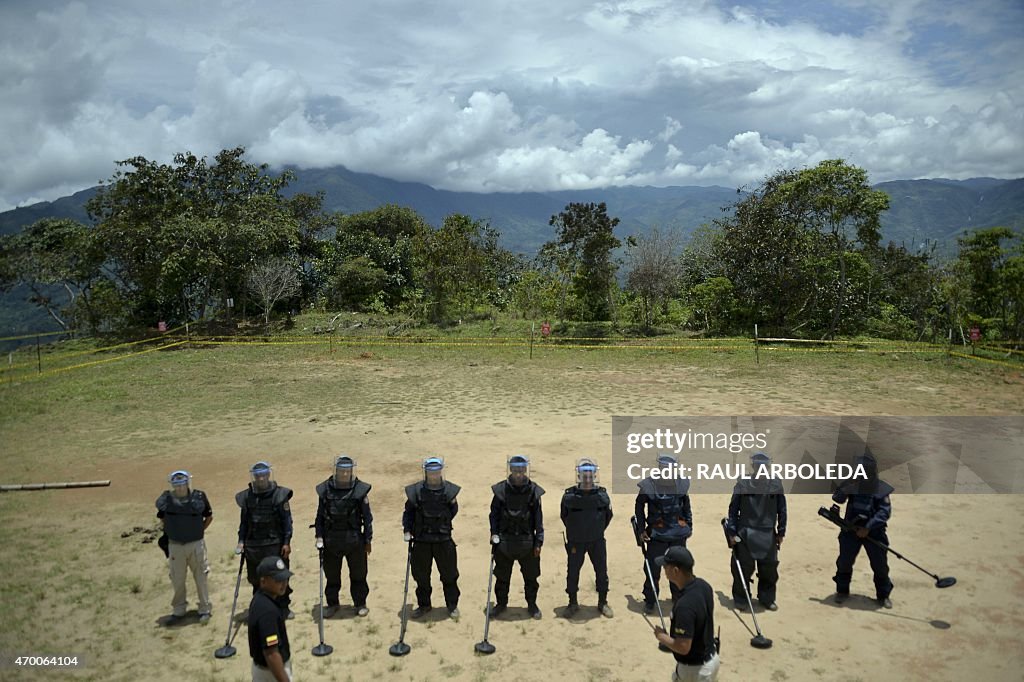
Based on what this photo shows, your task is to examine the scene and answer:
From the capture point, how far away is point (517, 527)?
27.3ft

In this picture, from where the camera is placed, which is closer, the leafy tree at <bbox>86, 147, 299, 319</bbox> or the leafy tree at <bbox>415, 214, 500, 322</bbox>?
the leafy tree at <bbox>86, 147, 299, 319</bbox>

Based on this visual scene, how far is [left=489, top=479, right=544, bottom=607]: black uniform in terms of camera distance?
27.2ft

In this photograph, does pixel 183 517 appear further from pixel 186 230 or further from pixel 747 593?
pixel 186 230

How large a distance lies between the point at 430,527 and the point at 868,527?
5593 mm

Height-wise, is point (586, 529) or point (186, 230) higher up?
point (186, 230)

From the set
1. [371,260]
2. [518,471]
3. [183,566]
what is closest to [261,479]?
[183,566]

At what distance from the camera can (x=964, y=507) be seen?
11.8 metres

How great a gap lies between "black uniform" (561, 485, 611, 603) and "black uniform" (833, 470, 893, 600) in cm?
317

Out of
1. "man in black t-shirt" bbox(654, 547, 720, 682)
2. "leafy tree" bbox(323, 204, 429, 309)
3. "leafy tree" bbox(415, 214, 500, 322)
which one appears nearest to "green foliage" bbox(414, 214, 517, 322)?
"leafy tree" bbox(415, 214, 500, 322)

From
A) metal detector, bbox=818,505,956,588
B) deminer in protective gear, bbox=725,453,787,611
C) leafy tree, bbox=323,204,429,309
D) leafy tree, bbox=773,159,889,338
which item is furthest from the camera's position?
leafy tree, bbox=323,204,429,309

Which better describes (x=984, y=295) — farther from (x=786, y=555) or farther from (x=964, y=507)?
(x=786, y=555)

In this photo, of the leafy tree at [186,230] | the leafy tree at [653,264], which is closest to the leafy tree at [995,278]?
the leafy tree at [653,264]

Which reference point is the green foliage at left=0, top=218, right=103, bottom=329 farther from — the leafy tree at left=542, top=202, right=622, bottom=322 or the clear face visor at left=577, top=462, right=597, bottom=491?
the clear face visor at left=577, top=462, right=597, bottom=491

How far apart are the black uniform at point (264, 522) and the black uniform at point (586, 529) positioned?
346cm
